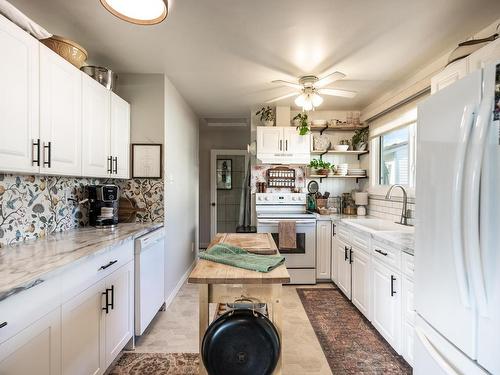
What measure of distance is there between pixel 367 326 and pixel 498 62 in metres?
2.28

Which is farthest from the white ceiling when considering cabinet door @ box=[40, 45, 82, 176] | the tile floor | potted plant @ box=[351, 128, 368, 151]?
the tile floor

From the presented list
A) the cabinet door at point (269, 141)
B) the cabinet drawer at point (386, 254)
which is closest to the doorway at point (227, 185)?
the cabinet door at point (269, 141)

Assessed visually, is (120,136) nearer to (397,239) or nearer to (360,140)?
(397,239)

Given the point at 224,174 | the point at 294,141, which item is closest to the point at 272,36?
the point at 294,141

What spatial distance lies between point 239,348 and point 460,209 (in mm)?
1079

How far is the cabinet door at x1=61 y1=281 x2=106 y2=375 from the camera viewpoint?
131cm

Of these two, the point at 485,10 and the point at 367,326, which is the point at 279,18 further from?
the point at 367,326

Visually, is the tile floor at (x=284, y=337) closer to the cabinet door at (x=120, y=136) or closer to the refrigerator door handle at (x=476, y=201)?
the refrigerator door handle at (x=476, y=201)

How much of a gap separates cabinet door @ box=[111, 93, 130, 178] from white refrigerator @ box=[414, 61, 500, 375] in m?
2.34

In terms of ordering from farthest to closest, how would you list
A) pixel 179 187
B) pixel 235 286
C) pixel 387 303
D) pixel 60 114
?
pixel 179 187 → pixel 387 303 → pixel 60 114 → pixel 235 286

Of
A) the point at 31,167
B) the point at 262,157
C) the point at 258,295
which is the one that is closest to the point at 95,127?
the point at 31,167

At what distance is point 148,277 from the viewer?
226 cm

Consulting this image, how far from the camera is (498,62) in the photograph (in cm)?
92

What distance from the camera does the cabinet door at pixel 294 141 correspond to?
369cm
